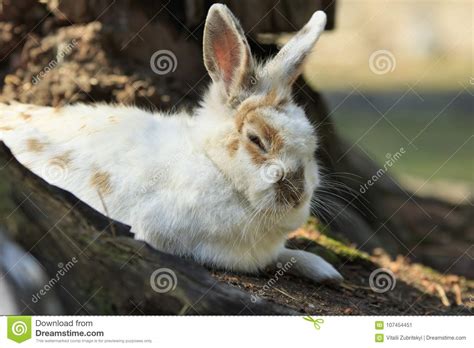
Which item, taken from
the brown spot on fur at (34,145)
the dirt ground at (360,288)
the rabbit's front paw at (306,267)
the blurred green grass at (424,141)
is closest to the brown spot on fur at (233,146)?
the dirt ground at (360,288)

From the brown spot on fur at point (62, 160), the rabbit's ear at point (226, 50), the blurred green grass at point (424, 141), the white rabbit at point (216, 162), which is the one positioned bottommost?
the blurred green grass at point (424, 141)

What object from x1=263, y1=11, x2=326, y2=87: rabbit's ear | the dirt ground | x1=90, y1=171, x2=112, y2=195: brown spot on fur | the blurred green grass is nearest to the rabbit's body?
x1=90, y1=171, x2=112, y2=195: brown spot on fur

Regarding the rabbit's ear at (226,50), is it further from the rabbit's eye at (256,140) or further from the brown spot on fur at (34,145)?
the brown spot on fur at (34,145)

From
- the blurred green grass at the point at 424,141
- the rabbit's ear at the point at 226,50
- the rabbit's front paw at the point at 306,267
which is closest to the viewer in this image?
the rabbit's ear at the point at 226,50

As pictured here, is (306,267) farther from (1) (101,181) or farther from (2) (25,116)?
(2) (25,116)

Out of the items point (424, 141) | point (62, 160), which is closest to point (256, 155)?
point (62, 160)

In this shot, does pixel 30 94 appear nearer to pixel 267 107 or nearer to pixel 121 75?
pixel 121 75
